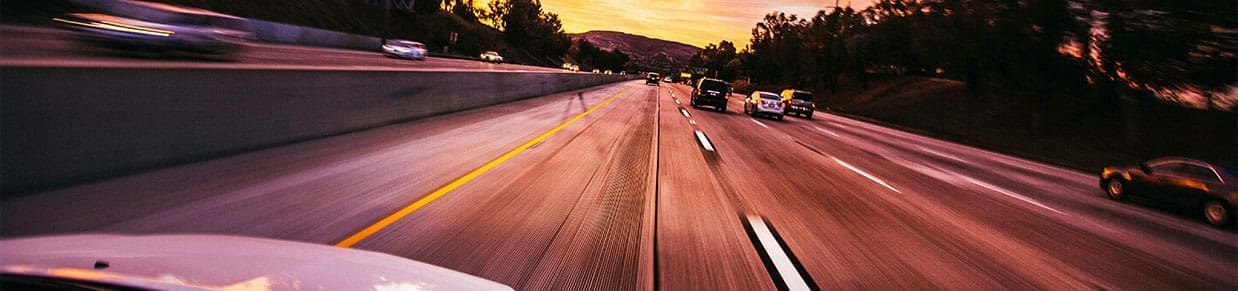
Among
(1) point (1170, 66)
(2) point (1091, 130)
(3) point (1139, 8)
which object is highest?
(3) point (1139, 8)

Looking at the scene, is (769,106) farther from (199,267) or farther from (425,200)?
(199,267)

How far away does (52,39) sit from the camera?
23906 millimetres

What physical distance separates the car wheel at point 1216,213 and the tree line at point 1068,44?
18.3 m

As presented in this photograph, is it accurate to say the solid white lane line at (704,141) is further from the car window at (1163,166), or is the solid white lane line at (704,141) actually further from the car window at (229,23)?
the car window at (229,23)

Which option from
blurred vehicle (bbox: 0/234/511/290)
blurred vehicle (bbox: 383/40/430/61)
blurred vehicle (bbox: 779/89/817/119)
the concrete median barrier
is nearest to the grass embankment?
blurred vehicle (bbox: 779/89/817/119)

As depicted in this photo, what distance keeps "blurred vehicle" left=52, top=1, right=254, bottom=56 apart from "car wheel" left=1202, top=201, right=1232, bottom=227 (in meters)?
23.3

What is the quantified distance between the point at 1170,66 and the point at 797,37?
62618 mm

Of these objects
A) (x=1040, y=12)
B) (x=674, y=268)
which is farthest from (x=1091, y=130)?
(x=674, y=268)

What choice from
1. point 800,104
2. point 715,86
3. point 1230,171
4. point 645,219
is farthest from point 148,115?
point 800,104

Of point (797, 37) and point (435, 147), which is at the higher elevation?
point (797, 37)

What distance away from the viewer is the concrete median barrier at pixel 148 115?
661 centimetres

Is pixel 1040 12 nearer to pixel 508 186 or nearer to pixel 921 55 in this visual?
pixel 921 55

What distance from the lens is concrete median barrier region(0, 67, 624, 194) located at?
260 inches

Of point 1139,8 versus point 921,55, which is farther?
point 921,55
